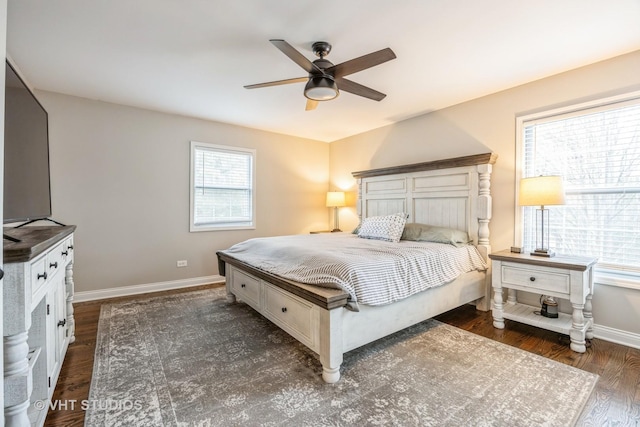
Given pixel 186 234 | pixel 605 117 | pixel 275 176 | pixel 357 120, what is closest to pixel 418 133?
pixel 357 120

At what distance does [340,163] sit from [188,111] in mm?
2703

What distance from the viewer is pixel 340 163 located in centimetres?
553

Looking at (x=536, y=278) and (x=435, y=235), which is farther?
(x=435, y=235)

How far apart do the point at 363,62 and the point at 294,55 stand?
1.59 ft

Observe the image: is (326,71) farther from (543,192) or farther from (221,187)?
(221,187)

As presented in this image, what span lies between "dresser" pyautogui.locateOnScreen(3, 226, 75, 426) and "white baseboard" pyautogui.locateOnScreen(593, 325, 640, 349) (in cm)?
392

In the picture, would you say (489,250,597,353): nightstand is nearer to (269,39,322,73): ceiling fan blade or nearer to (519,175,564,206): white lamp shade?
(519,175,564,206): white lamp shade

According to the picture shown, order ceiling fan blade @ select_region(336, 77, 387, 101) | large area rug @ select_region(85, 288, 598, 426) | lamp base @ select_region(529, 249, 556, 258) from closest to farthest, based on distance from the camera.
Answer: large area rug @ select_region(85, 288, 598, 426), ceiling fan blade @ select_region(336, 77, 387, 101), lamp base @ select_region(529, 249, 556, 258)

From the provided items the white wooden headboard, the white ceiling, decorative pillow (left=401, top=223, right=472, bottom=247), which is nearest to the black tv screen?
the white ceiling

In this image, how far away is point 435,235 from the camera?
3.30 m

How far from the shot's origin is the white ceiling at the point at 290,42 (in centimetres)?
198

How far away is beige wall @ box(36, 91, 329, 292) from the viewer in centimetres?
347

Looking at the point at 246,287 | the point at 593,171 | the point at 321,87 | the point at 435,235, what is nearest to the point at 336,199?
the point at 435,235

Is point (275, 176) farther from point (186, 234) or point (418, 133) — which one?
point (418, 133)
